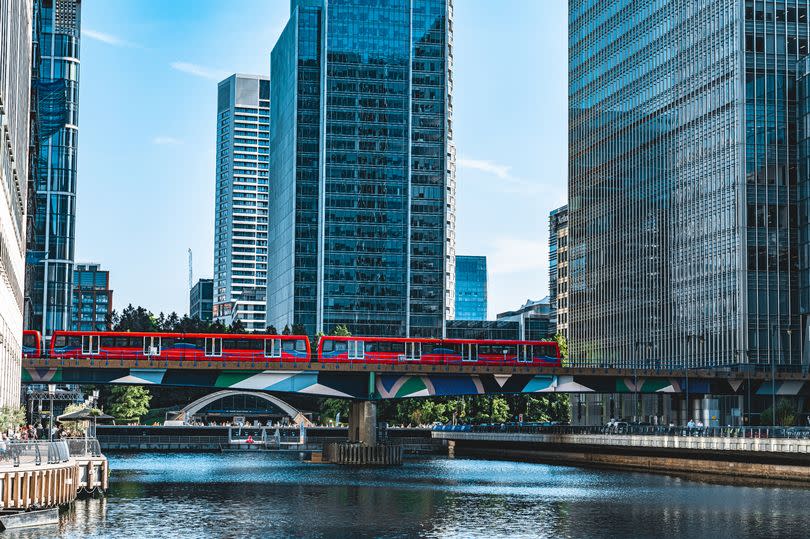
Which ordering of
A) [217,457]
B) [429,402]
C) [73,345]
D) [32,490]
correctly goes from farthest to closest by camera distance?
1. [429,402]
2. [217,457]
3. [73,345]
4. [32,490]

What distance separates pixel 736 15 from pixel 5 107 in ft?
415

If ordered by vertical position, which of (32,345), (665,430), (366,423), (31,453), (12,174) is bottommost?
(665,430)

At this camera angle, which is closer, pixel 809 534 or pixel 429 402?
pixel 809 534

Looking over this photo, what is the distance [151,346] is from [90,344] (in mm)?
5392

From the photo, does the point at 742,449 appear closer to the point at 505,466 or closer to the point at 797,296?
the point at 505,466

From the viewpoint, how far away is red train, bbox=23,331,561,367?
11831 centimetres

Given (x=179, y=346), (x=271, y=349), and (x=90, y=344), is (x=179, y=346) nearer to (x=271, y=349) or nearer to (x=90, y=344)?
(x=90, y=344)

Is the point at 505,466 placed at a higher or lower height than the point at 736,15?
lower

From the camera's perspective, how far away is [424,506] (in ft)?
Result: 248

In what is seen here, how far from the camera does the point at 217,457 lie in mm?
152625

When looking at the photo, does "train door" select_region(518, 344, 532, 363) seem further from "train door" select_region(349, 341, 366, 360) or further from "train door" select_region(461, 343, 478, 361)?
"train door" select_region(349, 341, 366, 360)

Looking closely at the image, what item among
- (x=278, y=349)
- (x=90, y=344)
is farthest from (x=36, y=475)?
(x=278, y=349)

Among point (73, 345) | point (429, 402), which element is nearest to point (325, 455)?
point (73, 345)

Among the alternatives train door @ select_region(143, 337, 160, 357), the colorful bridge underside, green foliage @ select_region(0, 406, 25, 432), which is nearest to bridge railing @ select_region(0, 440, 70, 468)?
green foliage @ select_region(0, 406, 25, 432)
